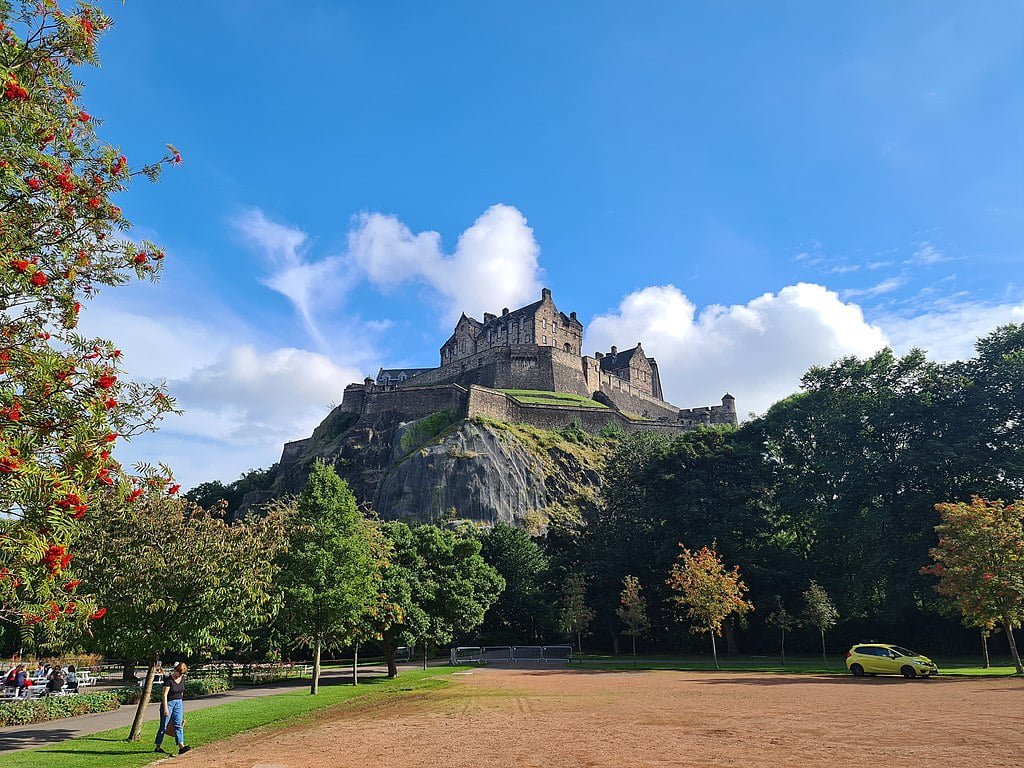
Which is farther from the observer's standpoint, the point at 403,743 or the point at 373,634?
the point at 373,634

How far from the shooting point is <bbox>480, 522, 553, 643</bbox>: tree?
4881 centimetres

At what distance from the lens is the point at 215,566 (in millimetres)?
14695

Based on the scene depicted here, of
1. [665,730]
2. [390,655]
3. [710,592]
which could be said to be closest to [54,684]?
[390,655]

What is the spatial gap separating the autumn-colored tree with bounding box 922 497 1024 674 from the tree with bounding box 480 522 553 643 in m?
26.4

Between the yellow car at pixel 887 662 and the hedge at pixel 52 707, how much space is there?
2797 centimetres

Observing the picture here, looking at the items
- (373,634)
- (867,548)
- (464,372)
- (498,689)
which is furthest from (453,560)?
(464,372)

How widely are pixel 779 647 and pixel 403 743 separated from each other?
3587 centimetres

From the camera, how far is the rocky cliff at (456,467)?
69.3 m

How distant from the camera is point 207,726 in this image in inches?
653

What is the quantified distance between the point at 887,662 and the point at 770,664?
1001 cm

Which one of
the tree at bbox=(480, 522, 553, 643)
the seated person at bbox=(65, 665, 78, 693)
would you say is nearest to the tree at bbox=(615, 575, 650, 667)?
the tree at bbox=(480, 522, 553, 643)

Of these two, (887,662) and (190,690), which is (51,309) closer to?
(190,690)

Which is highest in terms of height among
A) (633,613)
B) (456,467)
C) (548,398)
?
(548,398)

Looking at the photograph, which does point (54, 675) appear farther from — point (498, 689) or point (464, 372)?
point (464, 372)
